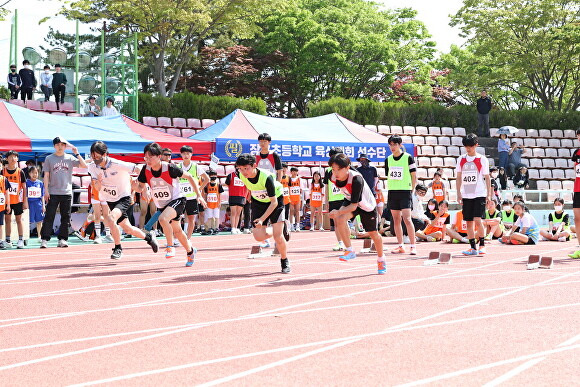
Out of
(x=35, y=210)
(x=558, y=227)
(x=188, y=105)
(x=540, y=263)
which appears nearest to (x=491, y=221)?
(x=558, y=227)

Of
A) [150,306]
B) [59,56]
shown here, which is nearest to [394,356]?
[150,306]

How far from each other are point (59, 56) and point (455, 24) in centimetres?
2204

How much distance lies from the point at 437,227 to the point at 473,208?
4.56 meters

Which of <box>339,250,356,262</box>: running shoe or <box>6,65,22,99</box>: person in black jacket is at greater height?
<box>6,65,22,99</box>: person in black jacket

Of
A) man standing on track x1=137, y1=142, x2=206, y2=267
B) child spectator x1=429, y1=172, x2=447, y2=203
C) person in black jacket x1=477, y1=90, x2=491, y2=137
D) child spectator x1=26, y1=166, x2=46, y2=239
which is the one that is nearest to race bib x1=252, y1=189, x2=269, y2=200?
man standing on track x1=137, y1=142, x2=206, y2=267

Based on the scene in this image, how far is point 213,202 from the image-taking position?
20.2m

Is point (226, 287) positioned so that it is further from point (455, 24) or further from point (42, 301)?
point (455, 24)

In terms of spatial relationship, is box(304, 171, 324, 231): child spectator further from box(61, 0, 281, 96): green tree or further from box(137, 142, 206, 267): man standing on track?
box(61, 0, 281, 96): green tree

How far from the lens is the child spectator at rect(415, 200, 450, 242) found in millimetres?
16969

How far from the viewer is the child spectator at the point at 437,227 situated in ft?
55.7

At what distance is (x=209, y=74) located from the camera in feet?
131

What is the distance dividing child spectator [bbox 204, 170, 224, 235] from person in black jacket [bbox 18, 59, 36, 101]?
25.1 ft

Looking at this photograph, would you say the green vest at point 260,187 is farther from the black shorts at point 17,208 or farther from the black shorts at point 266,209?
the black shorts at point 17,208

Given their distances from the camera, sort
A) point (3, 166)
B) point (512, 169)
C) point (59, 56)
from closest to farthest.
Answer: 1. point (3, 166)
2. point (59, 56)
3. point (512, 169)
